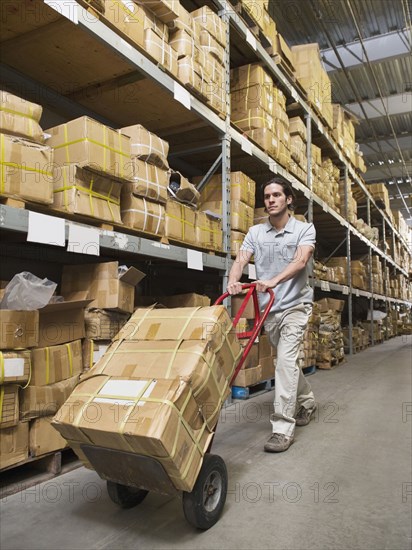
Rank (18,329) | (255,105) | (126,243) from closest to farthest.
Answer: (18,329) → (126,243) → (255,105)

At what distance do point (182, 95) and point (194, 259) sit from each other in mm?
1344

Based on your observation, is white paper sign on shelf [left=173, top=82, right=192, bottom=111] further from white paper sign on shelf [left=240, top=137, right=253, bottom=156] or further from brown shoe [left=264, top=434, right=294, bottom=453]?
brown shoe [left=264, top=434, right=294, bottom=453]

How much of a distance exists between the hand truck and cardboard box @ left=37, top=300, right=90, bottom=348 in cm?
92

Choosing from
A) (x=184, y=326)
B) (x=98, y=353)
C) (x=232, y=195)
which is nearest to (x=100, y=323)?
(x=98, y=353)

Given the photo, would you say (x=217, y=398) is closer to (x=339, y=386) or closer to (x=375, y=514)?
(x=375, y=514)

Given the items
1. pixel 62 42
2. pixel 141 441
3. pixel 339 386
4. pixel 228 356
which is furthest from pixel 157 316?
pixel 339 386

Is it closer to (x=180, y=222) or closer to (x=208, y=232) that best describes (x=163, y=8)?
(x=180, y=222)

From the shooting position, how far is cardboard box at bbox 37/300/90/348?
7.78 ft

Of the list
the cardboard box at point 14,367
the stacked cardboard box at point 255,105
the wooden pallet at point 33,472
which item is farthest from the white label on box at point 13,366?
the stacked cardboard box at point 255,105

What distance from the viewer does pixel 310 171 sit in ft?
21.6

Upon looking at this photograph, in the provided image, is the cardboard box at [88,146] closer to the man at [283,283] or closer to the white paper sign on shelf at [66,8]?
the white paper sign on shelf at [66,8]

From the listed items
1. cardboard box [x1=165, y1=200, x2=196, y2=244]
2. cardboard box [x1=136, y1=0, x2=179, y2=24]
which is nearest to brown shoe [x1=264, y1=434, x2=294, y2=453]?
cardboard box [x1=165, y1=200, x2=196, y2=244]

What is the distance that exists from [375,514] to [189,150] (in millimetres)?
3824

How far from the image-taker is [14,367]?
2.04 meters
